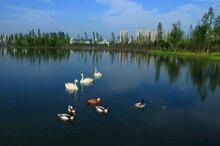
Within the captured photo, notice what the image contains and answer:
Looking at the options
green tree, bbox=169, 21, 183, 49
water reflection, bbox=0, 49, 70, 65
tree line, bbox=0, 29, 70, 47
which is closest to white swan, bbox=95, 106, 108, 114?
water reflection, bbox=0, 49, 70, 65

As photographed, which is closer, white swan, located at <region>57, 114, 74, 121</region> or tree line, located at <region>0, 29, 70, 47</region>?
white swan, located at <region>57, 114, 74, 121</region>

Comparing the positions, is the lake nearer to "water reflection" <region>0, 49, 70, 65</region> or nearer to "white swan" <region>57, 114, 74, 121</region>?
"white swan" <region>57, 114, 74, 121</region>

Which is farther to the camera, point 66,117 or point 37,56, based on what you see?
point 37,56

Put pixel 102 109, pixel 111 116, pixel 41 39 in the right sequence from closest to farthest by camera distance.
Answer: pixel 111 116, pixel 102 109, pixel 41 39

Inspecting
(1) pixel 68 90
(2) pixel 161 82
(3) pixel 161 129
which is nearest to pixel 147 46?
(2) pixel 161 82

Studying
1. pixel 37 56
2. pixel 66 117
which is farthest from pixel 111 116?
pixel 37 56

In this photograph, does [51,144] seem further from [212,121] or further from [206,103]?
[206,103]

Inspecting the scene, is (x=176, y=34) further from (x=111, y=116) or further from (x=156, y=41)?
(x=111, y=116)

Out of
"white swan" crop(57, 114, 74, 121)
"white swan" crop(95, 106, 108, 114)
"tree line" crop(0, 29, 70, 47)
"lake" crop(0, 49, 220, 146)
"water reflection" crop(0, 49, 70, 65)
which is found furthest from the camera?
"tree line" crop(0, 29, 70, 47)

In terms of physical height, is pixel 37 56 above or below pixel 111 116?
above

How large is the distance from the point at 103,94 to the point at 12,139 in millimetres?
14193

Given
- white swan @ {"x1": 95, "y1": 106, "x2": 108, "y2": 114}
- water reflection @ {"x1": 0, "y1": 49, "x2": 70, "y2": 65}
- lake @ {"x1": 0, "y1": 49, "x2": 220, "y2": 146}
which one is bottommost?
lake @ {"x1": 0, "y1": 49, "x2": 220, "y2": 146}

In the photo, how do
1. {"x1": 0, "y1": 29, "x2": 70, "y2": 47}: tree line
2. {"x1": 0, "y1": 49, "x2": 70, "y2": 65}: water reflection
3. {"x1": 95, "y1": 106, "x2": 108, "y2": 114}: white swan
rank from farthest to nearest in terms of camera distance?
{"x1": 0, "y1": 29, "x2": 70, "y2": 47}: tree line
{"x1": 0, "y1": 49, "x2": 70, "y2": 65}: water reflection
{"x1": 95, "y1": 106, "x2": 108, "y2": 114}: white swan

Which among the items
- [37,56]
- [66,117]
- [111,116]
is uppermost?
[37,56]
